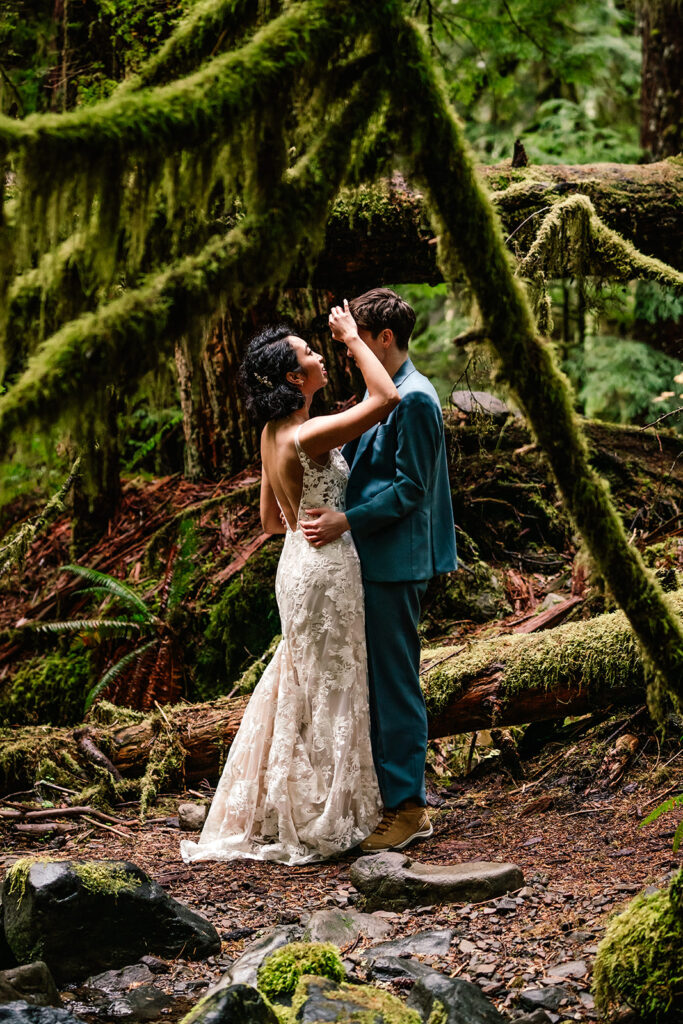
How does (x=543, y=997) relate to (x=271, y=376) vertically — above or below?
below

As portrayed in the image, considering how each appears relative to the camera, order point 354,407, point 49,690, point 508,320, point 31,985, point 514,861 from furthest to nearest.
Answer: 1. point 49,690
2. point 354,407
3. point 514,861
4. point 31,985
5. point 508,320

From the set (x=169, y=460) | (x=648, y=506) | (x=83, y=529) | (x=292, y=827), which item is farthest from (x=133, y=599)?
(x=648, y=506)

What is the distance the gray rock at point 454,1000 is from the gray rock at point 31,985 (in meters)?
1.33

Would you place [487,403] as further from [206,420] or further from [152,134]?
[152,134]

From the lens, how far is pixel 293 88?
7.43ft

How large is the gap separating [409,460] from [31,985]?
286 cm

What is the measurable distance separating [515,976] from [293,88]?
2.94 meters

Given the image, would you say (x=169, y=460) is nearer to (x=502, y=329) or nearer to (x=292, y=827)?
(x=292, y=827)

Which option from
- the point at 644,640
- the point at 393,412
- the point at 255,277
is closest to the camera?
the point at 255,277

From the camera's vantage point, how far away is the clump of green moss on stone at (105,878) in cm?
360

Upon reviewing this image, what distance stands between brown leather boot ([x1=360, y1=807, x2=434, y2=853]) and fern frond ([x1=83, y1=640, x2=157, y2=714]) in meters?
2.56

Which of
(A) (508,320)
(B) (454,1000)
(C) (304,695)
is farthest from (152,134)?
(C) (304,695)

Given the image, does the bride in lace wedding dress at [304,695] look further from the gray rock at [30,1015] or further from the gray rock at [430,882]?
the gray rock at [30,1015]

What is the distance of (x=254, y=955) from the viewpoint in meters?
3.28
